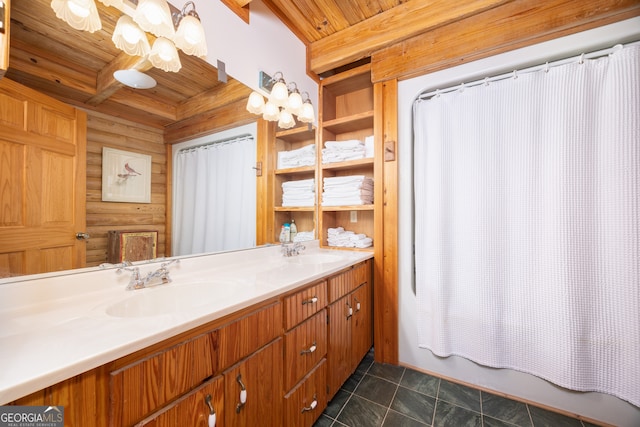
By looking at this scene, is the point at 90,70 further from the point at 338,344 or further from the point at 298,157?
the point at 338,344

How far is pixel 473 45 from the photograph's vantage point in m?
1.51

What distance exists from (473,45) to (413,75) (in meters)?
0.37

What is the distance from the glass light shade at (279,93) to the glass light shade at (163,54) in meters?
0.63

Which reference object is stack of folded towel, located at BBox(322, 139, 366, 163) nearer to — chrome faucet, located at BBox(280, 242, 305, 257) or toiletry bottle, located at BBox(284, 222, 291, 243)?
toiletry bottle, located at BBox(284, 222, 291, 243)

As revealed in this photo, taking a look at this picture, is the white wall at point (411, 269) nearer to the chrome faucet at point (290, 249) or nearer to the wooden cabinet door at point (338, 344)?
the wooden cabinet door at point (338, 344)

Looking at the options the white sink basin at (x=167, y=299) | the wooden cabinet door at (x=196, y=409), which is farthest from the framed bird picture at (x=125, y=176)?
the wooden cabinet door at (x=196, y=409)

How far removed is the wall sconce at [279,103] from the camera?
1587 millimetres

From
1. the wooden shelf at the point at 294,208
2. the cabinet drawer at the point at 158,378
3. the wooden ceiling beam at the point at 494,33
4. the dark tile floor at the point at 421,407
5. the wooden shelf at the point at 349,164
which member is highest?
the wooden ceiling beam at the point at 494,33

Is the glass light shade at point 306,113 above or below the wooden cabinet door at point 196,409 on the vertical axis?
above

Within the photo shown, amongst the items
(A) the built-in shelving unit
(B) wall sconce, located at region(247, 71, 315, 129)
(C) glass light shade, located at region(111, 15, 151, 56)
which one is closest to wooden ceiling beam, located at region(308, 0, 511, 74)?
(A) the built-in shelving unit

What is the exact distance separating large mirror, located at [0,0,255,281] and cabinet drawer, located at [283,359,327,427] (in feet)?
2.83

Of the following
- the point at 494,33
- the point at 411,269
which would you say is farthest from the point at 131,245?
the point at 494,33

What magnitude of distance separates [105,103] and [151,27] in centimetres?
37

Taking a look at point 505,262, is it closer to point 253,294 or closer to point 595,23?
point 595,23
